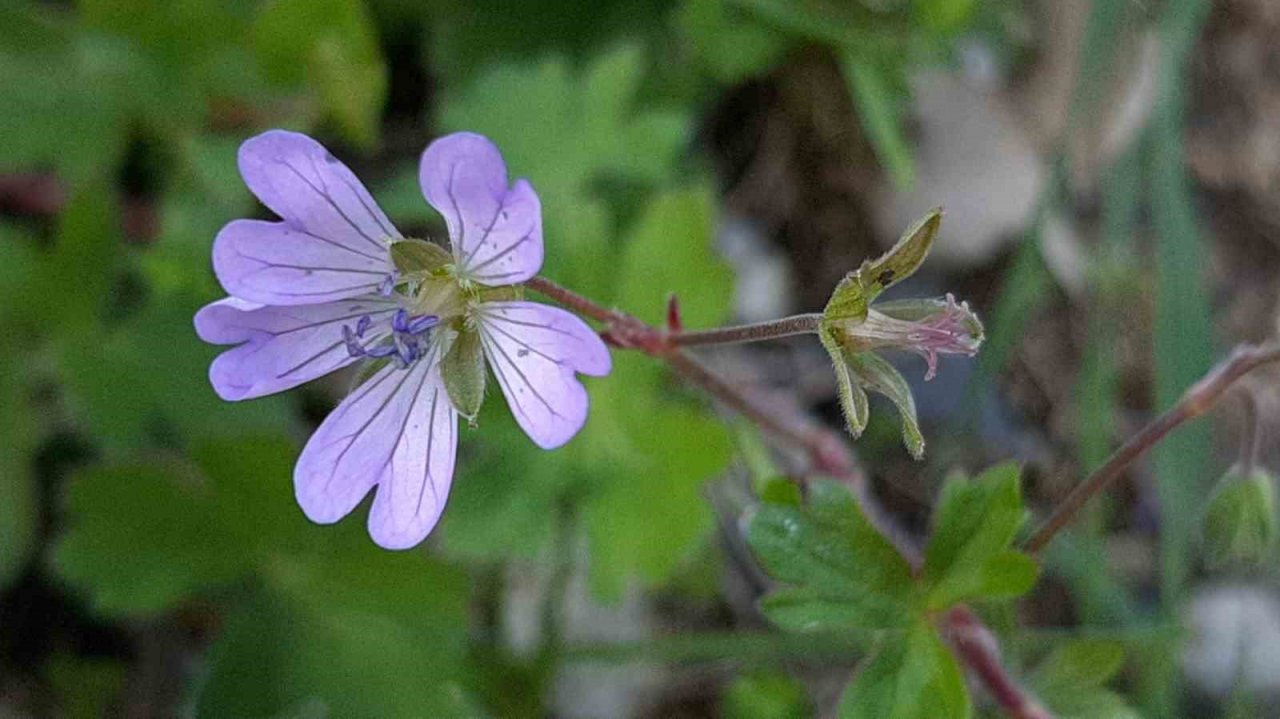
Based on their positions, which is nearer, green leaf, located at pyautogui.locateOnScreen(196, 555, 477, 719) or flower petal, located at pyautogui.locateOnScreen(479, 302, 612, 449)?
flower petal, located at pyautogui.locateOnScreen(479, 302, 612, 449)

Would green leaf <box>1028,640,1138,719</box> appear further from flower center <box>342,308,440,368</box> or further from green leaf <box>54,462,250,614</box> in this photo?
green leaf <box>54,462,250,614</box>

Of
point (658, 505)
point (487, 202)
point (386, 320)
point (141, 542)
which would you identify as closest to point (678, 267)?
point (658, 505)

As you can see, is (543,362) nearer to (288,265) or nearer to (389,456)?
(389,456)

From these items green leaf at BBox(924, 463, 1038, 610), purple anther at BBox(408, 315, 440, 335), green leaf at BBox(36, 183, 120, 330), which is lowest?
green leaf at BBox(924, 463, 1038, 610)

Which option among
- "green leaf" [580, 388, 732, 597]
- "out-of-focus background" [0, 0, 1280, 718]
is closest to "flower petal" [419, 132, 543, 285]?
"out-of-focus background" [0, 0, 1280, 718]

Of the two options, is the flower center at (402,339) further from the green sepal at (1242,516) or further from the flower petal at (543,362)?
the green sepal at (1242,516)

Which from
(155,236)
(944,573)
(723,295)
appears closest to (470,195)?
(944,573)
